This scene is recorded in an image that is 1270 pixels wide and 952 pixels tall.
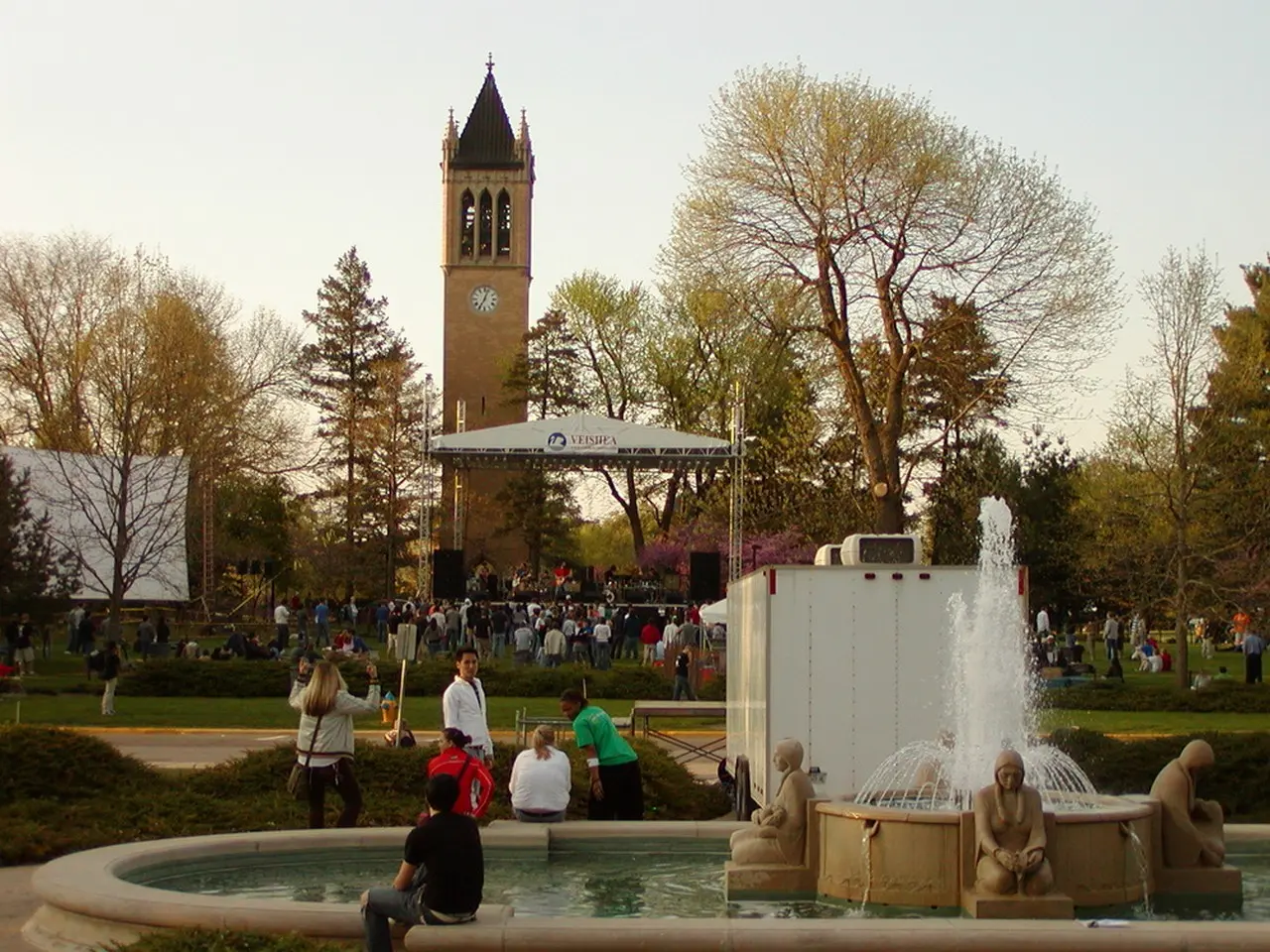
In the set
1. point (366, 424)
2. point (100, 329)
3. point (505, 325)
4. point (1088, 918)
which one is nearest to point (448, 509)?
point (366, 424)

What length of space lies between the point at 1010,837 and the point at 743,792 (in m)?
6.79

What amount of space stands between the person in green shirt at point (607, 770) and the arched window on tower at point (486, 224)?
288 feet

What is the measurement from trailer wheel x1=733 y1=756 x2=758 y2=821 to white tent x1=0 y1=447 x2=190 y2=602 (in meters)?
29.2

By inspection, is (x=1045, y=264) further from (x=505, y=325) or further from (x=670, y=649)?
(x=505, y=325)

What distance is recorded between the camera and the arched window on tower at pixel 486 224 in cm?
10156

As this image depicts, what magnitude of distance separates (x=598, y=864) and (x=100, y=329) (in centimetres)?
4206

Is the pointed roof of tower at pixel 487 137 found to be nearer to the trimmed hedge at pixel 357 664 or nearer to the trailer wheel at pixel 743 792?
the trimmed hedge at pixel 357 664

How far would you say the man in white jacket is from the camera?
1427cm

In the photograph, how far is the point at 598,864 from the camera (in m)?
13.5

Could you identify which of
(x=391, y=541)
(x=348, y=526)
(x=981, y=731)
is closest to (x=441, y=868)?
(x=981, y=731)

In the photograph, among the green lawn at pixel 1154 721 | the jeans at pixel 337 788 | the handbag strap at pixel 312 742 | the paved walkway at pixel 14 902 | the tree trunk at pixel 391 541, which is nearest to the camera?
the paved walkway at pixel 14 902

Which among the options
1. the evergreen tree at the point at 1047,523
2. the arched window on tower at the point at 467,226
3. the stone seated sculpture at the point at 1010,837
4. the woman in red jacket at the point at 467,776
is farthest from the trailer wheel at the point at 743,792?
the arched window on tower at the point at 467,226

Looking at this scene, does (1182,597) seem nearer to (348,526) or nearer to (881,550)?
(881,550)

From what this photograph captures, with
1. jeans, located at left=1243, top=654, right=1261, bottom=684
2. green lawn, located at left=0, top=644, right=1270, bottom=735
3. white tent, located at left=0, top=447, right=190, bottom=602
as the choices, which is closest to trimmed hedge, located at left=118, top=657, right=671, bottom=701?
green lawn, located at left=0, top=644, right=1270, bottom=735
